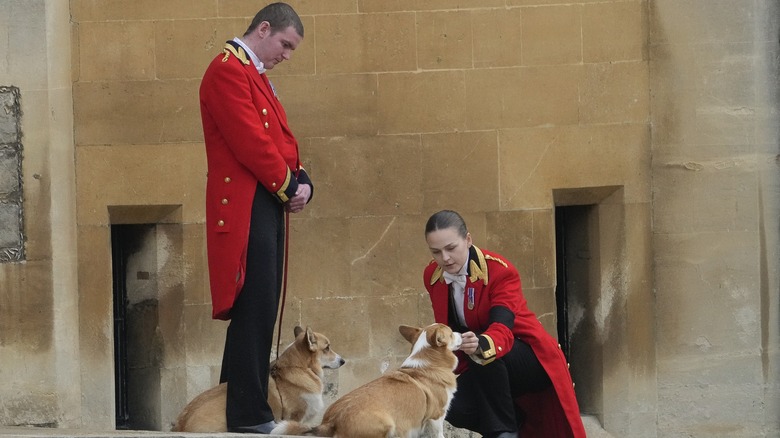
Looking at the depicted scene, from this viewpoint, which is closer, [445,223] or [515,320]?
[445,223]

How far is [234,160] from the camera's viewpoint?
528 centimetres

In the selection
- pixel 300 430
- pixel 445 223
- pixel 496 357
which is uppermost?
pixel 445 223

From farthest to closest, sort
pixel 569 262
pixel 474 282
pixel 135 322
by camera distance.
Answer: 1. pixel 569 262
2. pixel 135 322
3. pixel 474 282

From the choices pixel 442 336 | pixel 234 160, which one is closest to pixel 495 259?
pixel 442 336

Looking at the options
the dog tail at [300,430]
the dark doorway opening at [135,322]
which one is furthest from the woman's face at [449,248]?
the dark doorway opening at [135,322]

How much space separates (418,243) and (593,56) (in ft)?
4.53

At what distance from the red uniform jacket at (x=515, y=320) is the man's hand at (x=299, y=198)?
2.42ft

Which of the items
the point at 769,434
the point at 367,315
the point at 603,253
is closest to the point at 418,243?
the point at 367,315

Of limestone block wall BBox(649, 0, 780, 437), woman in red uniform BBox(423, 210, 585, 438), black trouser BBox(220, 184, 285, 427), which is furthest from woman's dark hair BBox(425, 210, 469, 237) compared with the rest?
limestone block wall BBox(649, 0, 780, 437)

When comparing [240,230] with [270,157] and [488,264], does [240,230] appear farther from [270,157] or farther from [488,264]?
[488,264]

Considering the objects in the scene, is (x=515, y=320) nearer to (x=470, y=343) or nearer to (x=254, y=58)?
(x=470, y=343)

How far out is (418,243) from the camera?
7.45 m

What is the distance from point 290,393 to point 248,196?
0.99 m

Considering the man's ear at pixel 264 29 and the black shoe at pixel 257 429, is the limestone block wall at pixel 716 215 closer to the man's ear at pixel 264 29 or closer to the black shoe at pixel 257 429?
the man's ear at pixel 264 29
